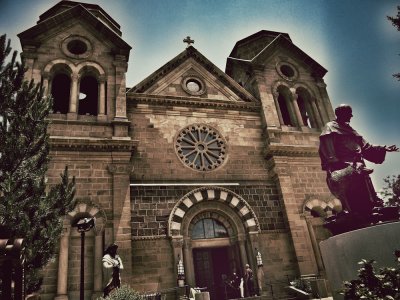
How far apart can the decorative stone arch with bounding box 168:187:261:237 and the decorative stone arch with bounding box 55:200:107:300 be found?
10.3 feet

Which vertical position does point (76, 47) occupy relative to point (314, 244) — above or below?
above

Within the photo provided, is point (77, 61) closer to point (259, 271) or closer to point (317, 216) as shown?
point (259, 271)

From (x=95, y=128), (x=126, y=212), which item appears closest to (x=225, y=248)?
(x=126, y=212)

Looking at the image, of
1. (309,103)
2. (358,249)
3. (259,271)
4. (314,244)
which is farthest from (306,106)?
(358,249)

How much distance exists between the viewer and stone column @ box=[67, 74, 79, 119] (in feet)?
49.2

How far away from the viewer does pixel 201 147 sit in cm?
1650

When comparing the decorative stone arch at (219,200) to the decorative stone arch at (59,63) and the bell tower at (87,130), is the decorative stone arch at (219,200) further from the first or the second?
the decorative stone arch at (59,63)

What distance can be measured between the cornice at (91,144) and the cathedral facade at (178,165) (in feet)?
0.15

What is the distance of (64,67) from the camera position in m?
16.3

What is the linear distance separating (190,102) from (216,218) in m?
6.69

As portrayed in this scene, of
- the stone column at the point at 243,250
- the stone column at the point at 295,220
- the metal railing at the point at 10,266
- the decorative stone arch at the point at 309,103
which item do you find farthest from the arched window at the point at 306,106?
the metal railing at the point at 10,266

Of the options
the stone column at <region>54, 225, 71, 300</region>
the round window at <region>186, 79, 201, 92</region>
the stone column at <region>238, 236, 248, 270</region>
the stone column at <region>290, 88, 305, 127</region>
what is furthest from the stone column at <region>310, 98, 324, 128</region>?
the stone column at <region>54, 225, 71, 300</region>

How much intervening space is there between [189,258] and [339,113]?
29.8 feet

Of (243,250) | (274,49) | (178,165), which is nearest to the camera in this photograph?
(243,250)
